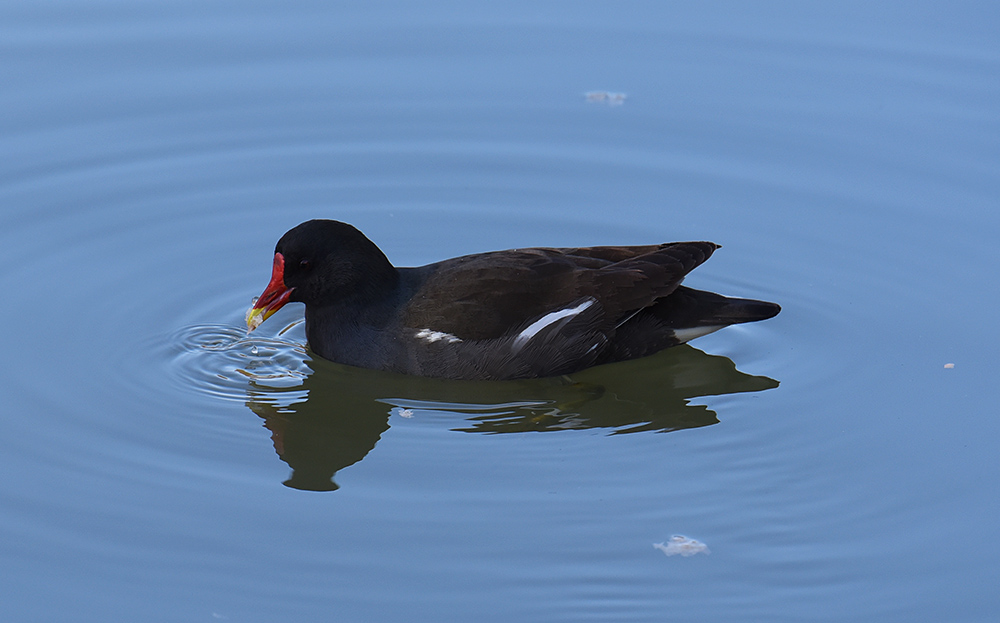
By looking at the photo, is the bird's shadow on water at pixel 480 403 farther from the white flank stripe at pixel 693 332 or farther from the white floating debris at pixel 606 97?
the white floating debris at pixel 606 97

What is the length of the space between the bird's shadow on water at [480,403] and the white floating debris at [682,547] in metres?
1.06

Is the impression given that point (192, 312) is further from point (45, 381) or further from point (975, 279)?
point (975, 279)

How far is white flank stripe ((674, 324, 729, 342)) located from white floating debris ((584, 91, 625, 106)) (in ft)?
10.3

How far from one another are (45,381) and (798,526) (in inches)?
152

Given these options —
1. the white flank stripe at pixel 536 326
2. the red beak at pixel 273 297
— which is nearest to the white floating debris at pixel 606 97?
the white flank stripe at pixel 536 326

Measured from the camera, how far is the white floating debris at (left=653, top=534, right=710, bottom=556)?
5633 millimetres

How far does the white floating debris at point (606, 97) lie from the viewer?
1005 centimetres

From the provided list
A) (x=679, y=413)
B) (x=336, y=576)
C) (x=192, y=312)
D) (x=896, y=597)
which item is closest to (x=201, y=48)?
(x=192, y=312)

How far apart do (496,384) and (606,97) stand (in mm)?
3735

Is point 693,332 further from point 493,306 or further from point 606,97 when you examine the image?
point 606,97

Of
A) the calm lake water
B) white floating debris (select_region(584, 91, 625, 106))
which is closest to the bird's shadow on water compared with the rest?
the calm lake water

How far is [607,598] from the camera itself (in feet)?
17.5

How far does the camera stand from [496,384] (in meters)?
7.07

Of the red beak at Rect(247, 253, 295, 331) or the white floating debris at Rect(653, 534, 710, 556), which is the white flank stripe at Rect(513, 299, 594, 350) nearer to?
the red beak at Rect(247, 253, 295, 331)
